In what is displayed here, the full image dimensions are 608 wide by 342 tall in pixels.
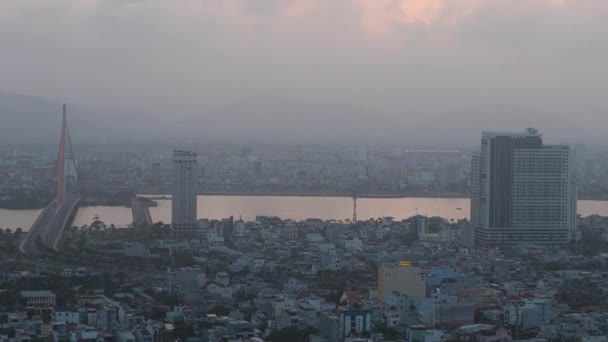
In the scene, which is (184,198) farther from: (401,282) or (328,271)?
(401,282)

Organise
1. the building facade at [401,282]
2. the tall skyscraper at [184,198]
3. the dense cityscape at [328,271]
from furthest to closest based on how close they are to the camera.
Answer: the tall skyscraper at [184,198], the building facade at [401,282], the dense cityscape at [328,271]

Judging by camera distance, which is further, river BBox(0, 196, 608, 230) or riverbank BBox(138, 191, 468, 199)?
riverbank BBox(138, 191, 468, 199)

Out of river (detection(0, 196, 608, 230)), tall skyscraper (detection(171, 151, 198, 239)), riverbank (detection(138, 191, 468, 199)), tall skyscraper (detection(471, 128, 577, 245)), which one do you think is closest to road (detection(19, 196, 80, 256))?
river (detection(0, 196, 608, 230))

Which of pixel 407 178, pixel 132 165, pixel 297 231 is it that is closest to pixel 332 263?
pixel 297 231

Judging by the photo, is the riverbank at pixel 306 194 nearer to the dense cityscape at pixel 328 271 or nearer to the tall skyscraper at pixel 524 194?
the dense cityscape at pixel 328 271

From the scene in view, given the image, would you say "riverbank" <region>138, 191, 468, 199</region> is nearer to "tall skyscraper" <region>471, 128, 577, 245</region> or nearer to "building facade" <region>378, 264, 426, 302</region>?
"tall skyscraper" <region>471, 128, 577, 245</region>

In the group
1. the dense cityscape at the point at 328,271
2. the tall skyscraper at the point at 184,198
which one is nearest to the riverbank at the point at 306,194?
the dense cityscape at the point at 328,271
